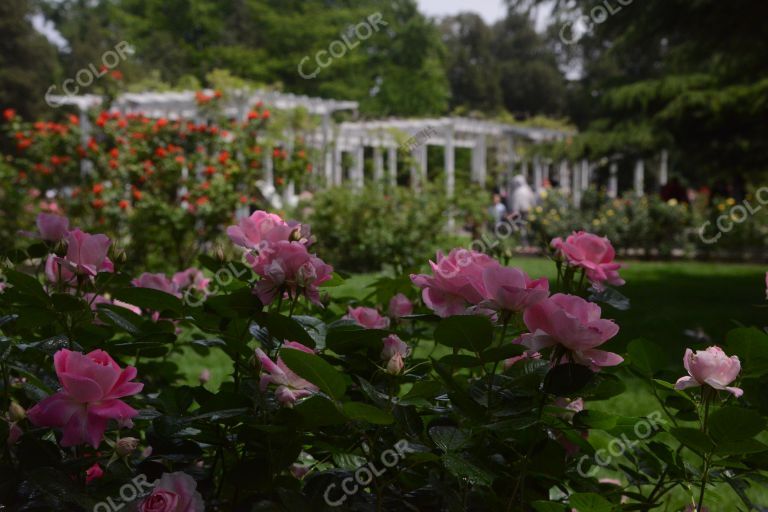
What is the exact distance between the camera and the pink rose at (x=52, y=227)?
3.73 feet

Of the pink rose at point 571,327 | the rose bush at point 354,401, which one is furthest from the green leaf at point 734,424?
the pink rose at point 571,327

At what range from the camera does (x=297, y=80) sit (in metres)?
30.5

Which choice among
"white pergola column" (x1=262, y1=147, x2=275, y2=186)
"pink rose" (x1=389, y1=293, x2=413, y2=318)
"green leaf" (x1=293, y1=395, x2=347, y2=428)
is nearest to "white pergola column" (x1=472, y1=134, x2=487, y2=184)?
"white pergola column" (x1=262, y1=147, x2=275, y2=186)

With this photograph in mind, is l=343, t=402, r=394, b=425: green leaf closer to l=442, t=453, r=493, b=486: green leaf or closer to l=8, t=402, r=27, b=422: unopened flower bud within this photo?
l=442, t=453, r=493, b=486: green leaf

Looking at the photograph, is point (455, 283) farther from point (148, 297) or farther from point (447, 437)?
point (148, 297)

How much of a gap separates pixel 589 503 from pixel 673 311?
5886 mm

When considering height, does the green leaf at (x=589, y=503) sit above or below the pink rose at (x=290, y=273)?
below

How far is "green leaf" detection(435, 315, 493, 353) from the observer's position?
0.82m

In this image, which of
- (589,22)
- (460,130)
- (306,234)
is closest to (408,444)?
(306,234)

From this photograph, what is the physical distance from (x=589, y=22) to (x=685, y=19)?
77 cm

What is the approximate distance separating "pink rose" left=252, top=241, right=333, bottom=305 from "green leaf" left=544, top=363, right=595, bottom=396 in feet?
0.86

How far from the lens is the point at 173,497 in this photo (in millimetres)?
790

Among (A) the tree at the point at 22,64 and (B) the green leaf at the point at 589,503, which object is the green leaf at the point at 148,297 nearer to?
(B) the green leaf at the point at 589,503

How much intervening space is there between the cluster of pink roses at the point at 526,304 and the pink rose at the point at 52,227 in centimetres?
51
